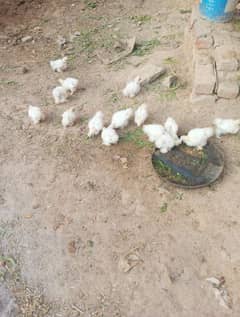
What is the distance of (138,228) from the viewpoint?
2412mm

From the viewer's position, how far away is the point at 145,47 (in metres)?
3.91

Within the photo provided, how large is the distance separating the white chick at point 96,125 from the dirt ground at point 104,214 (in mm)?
79

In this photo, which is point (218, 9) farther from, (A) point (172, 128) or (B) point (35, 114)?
(B) point (35, 114)

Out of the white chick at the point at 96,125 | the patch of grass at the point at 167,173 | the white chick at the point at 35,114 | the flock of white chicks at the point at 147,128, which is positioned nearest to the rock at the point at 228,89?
the flock of white chicks at the point at 147,128

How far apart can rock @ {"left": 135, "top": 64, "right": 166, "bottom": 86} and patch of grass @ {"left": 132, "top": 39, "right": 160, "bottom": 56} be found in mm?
307

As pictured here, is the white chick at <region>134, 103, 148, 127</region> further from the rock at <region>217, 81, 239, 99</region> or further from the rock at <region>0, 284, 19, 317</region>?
the rock at <region>0, 284, 19, 317</region>

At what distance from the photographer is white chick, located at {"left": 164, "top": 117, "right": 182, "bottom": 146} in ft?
9.23

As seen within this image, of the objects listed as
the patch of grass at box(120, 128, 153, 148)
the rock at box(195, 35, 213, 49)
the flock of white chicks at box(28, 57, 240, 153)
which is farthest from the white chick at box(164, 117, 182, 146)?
the rock at box(195, 35, 213, 49)

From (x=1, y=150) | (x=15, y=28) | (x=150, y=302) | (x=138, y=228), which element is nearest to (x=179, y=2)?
(x=15, y=28)

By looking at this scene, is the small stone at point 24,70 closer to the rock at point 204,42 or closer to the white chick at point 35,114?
the white chick at point 35,114

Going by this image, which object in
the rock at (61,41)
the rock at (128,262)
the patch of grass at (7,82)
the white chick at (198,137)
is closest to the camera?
the rock at (128,262)

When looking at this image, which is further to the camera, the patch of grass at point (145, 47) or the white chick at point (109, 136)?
the patch of grass at point (145, 47)

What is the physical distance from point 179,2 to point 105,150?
8.41ft

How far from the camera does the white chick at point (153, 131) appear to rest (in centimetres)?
284
